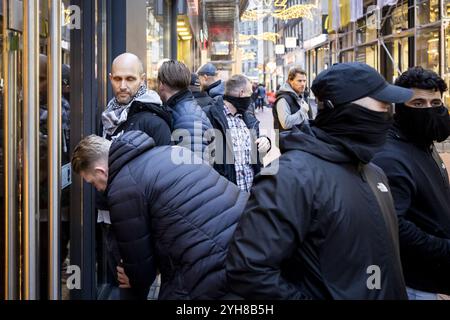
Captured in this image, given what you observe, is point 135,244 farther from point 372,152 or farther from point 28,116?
point 372,152

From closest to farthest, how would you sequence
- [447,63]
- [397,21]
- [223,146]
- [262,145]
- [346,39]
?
1. [223,146]
2. [262,145]
3. [447,63]
4. [397,21]
5. [346,39]

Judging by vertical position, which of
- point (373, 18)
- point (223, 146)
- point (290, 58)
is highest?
point (290, 58)

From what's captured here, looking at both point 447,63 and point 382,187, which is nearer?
point 382,187

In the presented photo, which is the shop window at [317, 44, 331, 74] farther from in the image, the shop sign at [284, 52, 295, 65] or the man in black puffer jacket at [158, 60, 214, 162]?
the man in black puffer jacket at [158, 60, 214, 162]

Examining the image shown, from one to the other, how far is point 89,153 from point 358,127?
116 centimetres

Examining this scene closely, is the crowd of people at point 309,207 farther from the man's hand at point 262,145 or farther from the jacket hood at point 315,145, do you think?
the man's hand at point 262,145

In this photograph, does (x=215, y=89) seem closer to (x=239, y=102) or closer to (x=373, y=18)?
(x=239, y=102)

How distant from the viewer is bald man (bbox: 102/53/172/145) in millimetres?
4324

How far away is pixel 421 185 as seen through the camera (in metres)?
3.08

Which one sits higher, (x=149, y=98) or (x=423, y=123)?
(x=149, y=98)

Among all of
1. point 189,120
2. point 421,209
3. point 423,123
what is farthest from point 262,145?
point 421,209

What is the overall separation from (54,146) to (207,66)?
4.50 m

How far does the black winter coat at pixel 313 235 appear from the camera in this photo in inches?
82.4

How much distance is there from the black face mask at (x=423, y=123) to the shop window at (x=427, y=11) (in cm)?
1583
